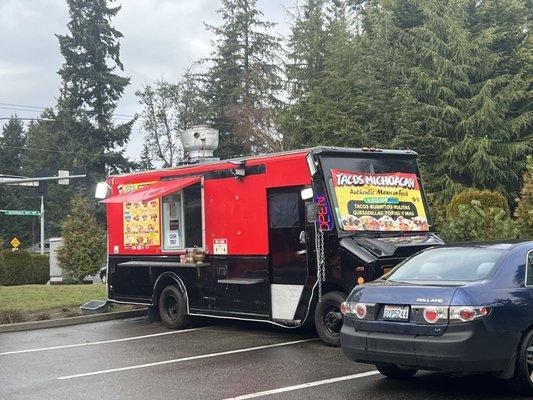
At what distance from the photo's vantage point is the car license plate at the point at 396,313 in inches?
260

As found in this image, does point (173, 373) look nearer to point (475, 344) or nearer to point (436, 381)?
point (436, 381)

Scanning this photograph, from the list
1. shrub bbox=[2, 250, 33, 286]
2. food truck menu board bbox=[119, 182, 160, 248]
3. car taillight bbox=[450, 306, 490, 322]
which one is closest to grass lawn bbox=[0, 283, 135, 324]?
food truck menu board bbox=[119, 182, 160, 248]

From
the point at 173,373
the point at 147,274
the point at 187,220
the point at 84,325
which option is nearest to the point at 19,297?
the point at 84,325

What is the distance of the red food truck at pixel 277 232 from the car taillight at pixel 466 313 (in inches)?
123

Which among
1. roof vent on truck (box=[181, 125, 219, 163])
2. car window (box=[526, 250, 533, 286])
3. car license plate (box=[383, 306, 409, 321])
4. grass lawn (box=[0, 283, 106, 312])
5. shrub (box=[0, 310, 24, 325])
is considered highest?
roof vent on truck (box=[181, 125, 219, 163])

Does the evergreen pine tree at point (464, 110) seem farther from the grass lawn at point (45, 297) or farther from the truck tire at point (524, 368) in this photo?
the truck tire at point (524, 368)

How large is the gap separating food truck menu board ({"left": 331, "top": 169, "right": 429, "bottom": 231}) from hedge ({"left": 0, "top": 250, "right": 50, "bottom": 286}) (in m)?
22.8

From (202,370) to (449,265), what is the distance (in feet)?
10.8

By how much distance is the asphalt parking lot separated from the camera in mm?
7160

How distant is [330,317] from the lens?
996cm

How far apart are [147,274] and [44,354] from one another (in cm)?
320

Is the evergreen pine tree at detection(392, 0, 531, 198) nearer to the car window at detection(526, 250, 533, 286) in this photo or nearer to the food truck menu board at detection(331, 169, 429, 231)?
the food truck menu board at detection(331, 169, 429, 231)

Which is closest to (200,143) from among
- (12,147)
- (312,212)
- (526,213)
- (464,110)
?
(312,212)

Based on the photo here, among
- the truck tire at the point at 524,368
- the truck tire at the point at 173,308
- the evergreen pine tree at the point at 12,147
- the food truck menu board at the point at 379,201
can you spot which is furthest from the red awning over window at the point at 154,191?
the evergreen pine tree at the point at 12,147
